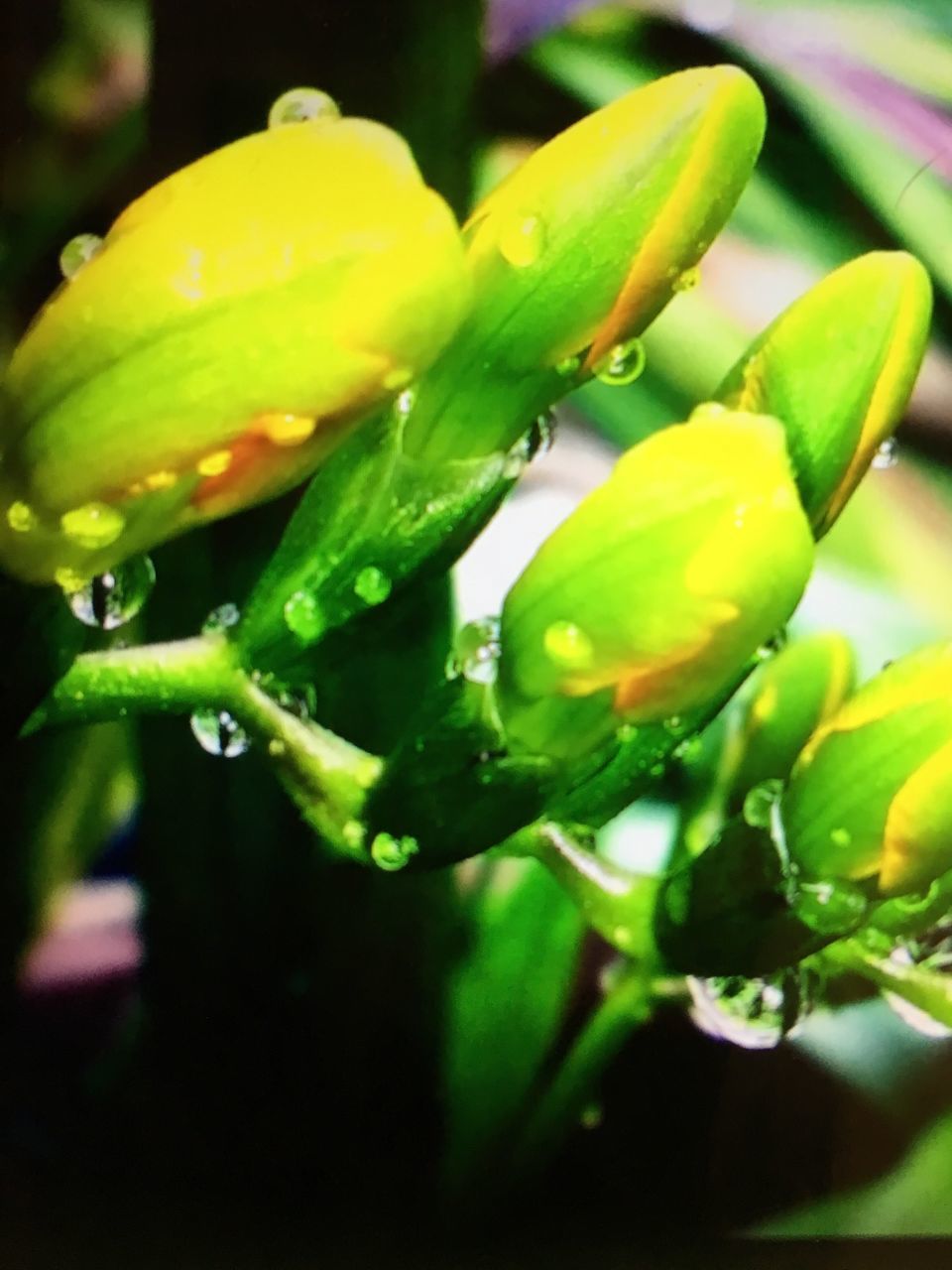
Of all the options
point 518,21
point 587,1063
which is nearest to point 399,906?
point 587,1063

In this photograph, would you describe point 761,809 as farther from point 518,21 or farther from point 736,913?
point 518,21

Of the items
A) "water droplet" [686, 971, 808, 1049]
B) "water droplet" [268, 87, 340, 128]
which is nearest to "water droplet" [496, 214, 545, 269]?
"water droplet" [268, 87, 340, 128]

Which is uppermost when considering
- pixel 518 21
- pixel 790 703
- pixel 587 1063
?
pixel 518 21

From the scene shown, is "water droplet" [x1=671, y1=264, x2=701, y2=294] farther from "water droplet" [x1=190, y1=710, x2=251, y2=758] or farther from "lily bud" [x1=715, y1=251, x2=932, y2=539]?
"water droplet" [x1=190, y1=710, x2=251, y2=758]

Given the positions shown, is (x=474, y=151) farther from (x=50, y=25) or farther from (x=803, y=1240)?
(x=803, y=1240)

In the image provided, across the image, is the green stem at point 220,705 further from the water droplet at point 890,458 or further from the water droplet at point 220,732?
the water droplet at point 890,458

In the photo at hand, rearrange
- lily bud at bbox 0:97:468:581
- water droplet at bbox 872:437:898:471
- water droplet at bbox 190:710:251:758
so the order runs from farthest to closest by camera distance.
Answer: water droplet at bbox 872:437:898:471
water droplet at bbox 190:710:251:758
lily bud at bbox 0:97:468:581
